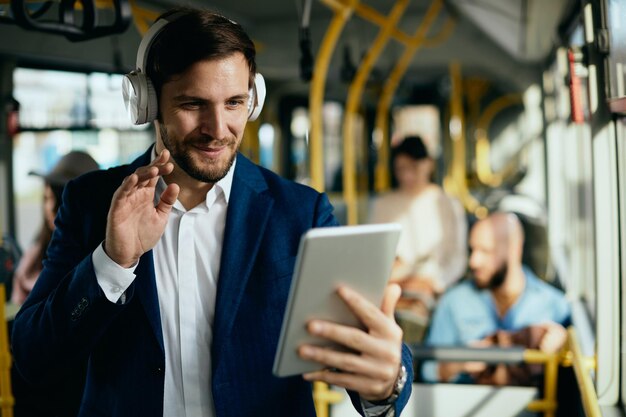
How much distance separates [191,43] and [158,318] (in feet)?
1.69

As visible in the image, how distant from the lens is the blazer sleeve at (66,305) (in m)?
1.30

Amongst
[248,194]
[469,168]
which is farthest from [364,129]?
[248,194]

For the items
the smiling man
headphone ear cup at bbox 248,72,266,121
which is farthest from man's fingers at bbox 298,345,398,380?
headphone ear cup at bbox 248,72,266,121

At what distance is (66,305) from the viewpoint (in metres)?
1.31

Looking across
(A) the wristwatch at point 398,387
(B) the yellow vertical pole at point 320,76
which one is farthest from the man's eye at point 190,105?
(B) the yellow vertical pole at point 320,76

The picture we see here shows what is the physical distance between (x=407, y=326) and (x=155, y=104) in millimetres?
2830

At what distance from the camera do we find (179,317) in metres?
1.43

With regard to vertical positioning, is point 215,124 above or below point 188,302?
above

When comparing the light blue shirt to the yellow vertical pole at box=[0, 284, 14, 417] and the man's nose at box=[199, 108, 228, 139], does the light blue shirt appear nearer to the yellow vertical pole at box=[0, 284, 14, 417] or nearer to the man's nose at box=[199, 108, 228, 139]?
the yellow vertical pole at box=[0, 284, 14, 417]

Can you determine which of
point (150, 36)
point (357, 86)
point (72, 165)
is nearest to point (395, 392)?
point (150, 36)

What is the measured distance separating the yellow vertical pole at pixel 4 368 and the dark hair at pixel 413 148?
3547 mm

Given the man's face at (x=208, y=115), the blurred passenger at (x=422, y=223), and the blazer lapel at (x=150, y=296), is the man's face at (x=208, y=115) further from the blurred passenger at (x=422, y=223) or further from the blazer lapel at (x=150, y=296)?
the blurred passenger at (x=422, y=223)

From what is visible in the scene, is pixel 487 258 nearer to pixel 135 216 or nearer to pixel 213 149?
pixel 213 149

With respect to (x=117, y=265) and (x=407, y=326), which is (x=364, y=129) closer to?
(x=407, y=326)
